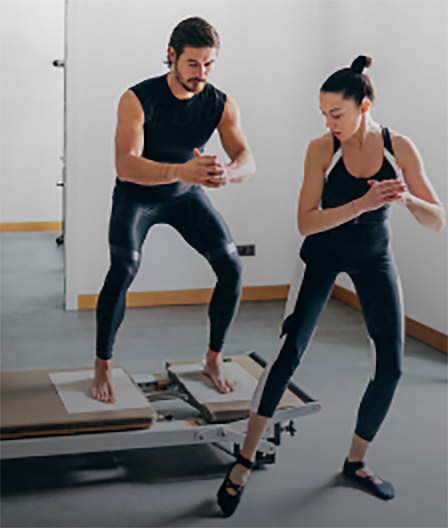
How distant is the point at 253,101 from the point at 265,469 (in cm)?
303

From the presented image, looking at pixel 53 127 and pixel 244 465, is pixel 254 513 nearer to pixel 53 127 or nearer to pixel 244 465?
pixel 244 465

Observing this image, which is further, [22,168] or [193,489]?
[22,168]

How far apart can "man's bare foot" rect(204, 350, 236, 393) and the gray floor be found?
0.25 meters

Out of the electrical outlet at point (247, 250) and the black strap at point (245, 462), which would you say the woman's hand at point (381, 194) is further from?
the electrical outlet at point (247, 250)

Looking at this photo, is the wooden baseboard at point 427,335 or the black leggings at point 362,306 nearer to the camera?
the black leggings at point 362,306

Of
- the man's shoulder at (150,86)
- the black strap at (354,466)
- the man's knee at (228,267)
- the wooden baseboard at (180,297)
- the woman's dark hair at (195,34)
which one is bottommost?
the wooden baseboard at (180,297)

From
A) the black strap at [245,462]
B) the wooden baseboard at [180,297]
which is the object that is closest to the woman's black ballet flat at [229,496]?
the black strap at [245,462]

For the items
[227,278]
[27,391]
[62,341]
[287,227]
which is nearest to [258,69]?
[287,227]

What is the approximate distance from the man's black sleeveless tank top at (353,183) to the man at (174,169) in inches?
13.4

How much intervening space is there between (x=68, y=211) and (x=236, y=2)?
1710mm

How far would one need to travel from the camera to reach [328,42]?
18.2 ft

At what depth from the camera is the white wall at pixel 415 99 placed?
456 cm

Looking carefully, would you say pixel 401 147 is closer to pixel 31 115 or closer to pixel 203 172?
pixel 203 172

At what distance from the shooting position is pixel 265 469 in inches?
124
